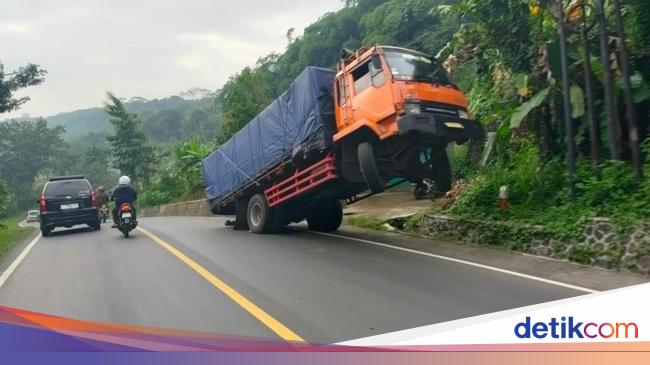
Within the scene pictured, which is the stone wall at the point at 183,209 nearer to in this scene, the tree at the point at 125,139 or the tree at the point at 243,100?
the tree at the point at 243,100

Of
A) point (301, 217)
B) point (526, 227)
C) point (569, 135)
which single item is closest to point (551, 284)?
point (526, 227)

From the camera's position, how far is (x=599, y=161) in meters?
10.3

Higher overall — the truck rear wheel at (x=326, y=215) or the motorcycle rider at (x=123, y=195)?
the motorcycle rider at (x=123, y=195)

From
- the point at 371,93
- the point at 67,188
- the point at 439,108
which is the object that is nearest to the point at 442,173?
the point at 439,108

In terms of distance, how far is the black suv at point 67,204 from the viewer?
53.9 feet

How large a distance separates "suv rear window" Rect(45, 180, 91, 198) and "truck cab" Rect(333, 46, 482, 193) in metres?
9.61

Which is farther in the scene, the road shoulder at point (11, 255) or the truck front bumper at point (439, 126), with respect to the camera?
the road shoulder at point (11, 255)

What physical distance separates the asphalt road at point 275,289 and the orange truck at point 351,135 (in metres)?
1.59

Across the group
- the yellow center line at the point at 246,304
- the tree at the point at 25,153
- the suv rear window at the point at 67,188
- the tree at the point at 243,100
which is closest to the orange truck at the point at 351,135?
the yellow center line at the point at 246,304

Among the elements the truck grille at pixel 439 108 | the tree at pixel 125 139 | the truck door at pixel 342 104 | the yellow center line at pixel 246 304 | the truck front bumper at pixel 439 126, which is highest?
the tree at pixel 125 139

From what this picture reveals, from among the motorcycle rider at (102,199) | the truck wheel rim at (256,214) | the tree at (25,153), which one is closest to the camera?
the truck wheel rim at (256,214)

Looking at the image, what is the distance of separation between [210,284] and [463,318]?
10.9 ft

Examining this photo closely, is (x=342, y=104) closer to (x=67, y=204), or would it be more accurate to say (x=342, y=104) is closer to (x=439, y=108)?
(x=439, y=108)

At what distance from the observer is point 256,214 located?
14148 mm
